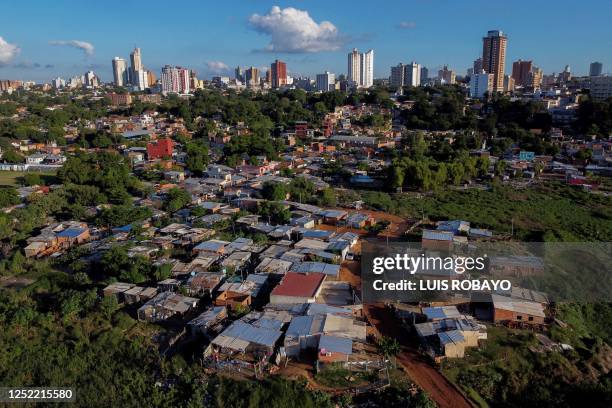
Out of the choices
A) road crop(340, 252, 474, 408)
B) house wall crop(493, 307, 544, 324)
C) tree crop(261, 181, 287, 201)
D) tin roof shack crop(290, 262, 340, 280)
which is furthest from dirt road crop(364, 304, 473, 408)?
tree crop(261, 181, 287, 201)

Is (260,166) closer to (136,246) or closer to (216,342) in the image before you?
(136,246)

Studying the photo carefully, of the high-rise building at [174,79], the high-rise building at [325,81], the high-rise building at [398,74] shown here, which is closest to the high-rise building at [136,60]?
the high-rise building at [174,79]

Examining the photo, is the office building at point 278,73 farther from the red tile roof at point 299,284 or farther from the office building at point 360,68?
the red tile roof at point 299,284

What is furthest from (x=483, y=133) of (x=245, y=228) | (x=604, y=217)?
(x=245, y=228)

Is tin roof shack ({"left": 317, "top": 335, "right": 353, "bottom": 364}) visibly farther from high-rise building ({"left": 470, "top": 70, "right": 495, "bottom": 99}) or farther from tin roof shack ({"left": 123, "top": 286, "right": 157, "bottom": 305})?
high-rise building ({"left": 470, "top": 70, "right": 495, "bottom": 99})

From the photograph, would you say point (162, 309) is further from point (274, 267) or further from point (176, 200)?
point (176, 200)
